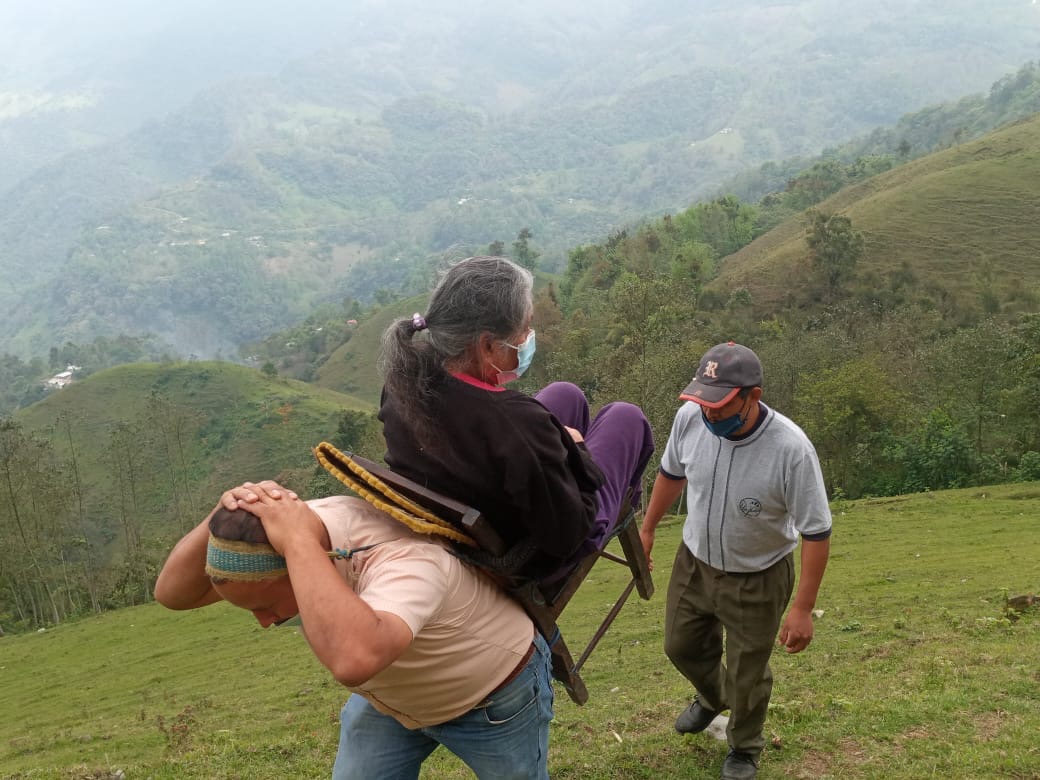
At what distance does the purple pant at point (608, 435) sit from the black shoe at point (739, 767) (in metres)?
2.45

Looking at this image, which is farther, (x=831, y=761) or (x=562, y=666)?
(x=831, y=761)

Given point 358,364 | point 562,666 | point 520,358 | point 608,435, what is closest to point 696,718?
point 562,666

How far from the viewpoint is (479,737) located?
9.53 feet

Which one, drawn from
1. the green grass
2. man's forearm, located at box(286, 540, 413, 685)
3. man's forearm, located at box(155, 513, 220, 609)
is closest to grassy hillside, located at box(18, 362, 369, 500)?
the green grass

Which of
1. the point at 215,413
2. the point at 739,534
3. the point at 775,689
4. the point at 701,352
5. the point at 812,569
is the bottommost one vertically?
the point at 215,413

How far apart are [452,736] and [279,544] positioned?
1004 millimetres

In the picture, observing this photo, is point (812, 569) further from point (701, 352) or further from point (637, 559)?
point (701, 352)

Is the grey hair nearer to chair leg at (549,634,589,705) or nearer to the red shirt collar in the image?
the red shirt collar

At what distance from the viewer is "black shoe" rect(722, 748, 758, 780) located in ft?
16.6

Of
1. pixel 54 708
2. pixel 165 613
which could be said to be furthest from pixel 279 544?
pixel 165 613

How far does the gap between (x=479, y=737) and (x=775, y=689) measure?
5.28m

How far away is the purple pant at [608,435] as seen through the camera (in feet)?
11.0

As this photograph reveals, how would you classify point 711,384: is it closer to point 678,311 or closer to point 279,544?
point 279,544

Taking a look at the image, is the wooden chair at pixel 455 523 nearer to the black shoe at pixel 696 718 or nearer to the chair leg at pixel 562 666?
the chair leg at pixel 562 666
